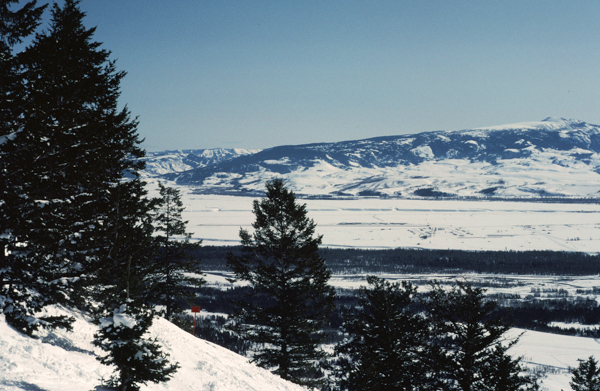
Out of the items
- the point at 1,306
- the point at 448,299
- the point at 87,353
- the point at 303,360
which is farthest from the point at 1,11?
the point at 448,299

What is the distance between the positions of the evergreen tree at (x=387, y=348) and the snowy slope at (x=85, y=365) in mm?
3119

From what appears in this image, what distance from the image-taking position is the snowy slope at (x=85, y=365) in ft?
33.3

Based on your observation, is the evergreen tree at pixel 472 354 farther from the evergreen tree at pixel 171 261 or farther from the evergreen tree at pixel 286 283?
the evergreen tree at pixel 171 261

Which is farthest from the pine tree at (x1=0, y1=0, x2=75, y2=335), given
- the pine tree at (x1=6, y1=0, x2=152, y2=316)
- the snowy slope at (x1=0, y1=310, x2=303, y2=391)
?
the snowy slope at (x1=0, y1=310, x2=303, y2=391)

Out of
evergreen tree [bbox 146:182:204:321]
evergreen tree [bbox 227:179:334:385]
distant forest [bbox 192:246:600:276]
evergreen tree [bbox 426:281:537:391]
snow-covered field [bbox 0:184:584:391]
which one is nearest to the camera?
snow-covered field [bbox 0:184:584:391]

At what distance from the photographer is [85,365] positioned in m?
12.3

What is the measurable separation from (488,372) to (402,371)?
11.7ft

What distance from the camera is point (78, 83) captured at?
11.9 m

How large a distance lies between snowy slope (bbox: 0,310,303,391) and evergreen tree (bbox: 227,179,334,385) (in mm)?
1799

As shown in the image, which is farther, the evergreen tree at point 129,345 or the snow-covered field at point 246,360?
the snow-covered field at point 246,360

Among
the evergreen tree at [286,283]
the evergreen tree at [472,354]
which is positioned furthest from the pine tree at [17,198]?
the evergreen tree at [472,354]

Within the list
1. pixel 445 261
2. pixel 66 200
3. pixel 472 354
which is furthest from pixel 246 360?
pixel 445 261

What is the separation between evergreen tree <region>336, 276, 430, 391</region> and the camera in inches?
708

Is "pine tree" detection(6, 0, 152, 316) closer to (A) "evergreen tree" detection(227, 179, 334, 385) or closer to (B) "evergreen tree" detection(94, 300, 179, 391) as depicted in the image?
(B) "evergreen tree" detection(94, 300, 179, 391)
